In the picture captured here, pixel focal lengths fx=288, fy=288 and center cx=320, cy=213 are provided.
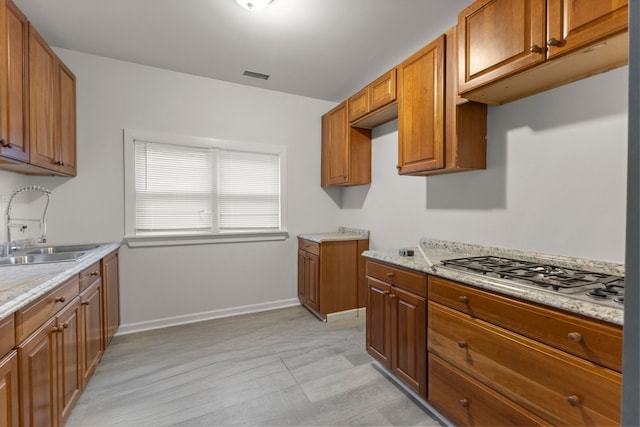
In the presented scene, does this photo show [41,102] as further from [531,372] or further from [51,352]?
[531,372]

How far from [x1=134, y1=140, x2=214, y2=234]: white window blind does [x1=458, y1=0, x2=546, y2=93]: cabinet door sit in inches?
106

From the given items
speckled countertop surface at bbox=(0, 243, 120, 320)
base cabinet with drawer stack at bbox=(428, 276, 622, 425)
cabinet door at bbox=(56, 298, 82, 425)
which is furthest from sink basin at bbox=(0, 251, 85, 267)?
base cabinet with drawer stack at bbox=(428, 276, 622, 425)

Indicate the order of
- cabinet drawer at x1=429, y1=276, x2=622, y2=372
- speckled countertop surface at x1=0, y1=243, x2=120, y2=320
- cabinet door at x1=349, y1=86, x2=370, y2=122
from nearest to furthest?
cabinet drawer at x1=429, y1=276, x2=622, y2=372, speckled countertop surface at x1=0, y1=243, x2=120, y2=320, cabinet door at x1=349, y1=86, x2=370, y2=122

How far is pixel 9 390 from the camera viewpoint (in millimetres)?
1115

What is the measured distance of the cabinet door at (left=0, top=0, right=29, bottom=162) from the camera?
5.56ft

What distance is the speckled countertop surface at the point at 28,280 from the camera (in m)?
1.13

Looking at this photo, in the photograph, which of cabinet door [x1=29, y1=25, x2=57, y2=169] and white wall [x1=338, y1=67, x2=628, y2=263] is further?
cabinet door [x1=29, y1=25, x2=57, y2=169]

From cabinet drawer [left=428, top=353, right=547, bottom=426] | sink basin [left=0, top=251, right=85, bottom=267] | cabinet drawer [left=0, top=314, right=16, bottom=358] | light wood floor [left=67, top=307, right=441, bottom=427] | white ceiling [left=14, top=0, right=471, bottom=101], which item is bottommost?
light wood floor [left=67, top=307, right=441, bottom=427]

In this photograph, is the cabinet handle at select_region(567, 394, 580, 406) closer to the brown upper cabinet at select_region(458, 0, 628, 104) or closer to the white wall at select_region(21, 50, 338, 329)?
the brown upper cabinet at select_region(458, 0, 628, 104)

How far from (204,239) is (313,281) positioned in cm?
134

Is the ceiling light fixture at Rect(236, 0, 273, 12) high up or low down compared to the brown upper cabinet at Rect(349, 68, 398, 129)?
up

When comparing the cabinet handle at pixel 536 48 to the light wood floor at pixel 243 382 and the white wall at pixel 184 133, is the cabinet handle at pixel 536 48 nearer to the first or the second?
the light wood floor at pixel 243 382

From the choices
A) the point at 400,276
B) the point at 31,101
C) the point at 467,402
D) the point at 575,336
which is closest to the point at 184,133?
the point at 31,101

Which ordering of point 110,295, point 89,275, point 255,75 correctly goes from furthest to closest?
1. point 255,75
2. point 110,295
3. point 89,275
